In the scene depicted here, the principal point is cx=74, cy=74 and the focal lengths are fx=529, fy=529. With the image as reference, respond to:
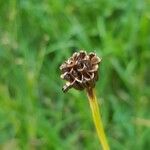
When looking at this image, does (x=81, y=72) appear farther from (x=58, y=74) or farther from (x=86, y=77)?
(x=58, y=74)

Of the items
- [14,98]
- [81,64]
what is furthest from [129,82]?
[81,64]

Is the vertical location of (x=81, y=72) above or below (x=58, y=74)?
below

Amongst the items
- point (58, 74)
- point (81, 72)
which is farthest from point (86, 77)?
point (58, 74)

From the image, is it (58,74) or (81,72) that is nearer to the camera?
(81,72)

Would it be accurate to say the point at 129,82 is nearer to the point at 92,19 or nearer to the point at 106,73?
the point at 106,73

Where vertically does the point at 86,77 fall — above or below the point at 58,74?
below

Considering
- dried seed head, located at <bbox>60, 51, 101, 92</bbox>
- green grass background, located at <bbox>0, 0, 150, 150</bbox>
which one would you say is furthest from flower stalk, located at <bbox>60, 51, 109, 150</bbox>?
green grass background, located at <bbox>0, 0, 150, 150</bbox>
